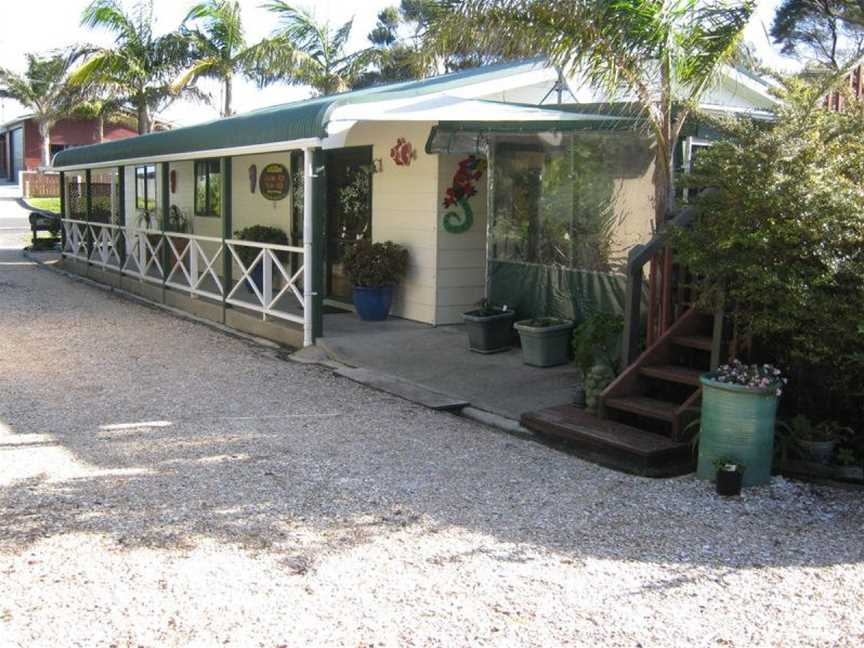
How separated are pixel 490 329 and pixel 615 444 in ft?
11.1

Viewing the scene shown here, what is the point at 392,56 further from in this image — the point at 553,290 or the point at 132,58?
the point at 553,290

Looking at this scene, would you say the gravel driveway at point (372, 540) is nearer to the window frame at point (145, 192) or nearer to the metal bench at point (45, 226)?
the window frame at point (145, 192)

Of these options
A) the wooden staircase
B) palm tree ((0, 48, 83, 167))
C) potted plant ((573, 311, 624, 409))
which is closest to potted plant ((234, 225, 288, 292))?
potted plant ((573, 311, 624, 409))

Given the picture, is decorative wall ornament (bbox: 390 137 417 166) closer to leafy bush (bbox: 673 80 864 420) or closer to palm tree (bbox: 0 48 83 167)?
leafy bush (bbox: 673 80 864 420)

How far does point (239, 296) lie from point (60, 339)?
2778 mm

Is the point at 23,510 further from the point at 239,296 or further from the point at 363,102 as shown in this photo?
the point at 239,296

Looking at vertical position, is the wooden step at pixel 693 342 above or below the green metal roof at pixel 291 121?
below

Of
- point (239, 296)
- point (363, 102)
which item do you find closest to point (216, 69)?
point (239, 296)

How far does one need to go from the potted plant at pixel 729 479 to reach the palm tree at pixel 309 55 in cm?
2024

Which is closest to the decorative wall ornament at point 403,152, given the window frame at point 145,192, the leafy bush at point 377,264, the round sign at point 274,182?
the leafy bush at point 377,264

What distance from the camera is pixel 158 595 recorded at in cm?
395

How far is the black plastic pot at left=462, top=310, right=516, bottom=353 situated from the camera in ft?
30.6

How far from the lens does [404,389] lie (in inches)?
318

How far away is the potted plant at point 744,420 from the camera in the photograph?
550 centimetres
